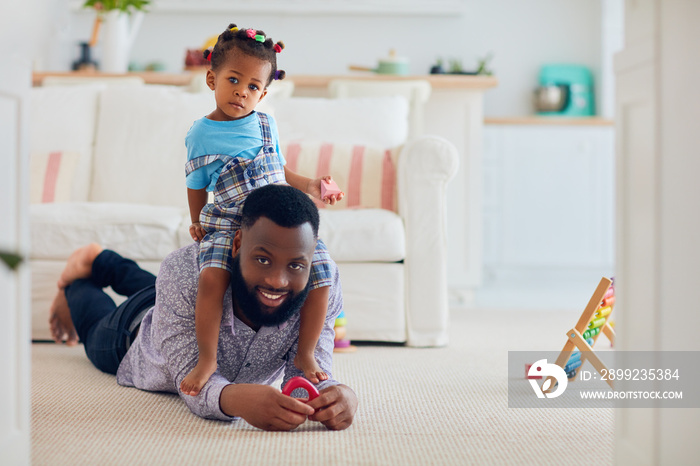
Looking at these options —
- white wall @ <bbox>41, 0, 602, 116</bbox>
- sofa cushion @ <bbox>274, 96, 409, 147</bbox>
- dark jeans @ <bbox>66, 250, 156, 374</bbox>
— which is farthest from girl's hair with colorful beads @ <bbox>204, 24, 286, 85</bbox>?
white wall @ <bbox>41, 0, 602, 116</bbox>

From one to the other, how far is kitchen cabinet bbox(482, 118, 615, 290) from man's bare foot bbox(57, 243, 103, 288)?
271 centimetres

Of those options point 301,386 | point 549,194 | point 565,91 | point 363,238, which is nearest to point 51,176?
point 363,238

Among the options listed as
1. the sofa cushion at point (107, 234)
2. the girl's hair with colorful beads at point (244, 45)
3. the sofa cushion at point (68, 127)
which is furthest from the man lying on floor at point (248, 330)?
the sofa cushion at point (68, 127)

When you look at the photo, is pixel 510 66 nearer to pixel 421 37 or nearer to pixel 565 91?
pixel 565 91

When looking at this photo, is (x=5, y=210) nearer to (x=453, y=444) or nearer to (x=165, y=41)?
(x=453, y=444)

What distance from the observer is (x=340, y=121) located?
284cm

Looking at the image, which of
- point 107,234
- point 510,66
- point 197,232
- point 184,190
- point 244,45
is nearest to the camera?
point 244,45

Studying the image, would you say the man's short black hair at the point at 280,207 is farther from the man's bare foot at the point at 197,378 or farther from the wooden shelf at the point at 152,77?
the wooden shelf at the point at 152,77

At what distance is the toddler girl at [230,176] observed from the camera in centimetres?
132

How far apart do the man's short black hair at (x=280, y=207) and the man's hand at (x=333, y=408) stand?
28 centimetres

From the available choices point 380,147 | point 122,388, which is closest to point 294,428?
point 122,388

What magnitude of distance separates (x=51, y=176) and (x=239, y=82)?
155 centimetres

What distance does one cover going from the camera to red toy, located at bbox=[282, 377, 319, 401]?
1279 mm

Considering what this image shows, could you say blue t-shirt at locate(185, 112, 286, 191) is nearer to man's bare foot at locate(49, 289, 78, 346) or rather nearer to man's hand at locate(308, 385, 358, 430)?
man's hand at locate(308, 385, 358, 430)
